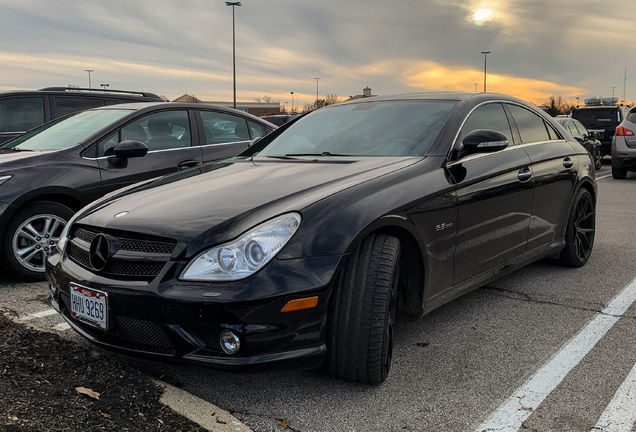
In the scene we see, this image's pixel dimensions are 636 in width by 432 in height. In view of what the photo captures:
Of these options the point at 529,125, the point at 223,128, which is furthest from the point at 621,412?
the point at 223,128

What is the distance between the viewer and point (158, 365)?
10.2 feet

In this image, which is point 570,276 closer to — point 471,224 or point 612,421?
point 471,224

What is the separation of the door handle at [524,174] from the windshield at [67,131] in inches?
143

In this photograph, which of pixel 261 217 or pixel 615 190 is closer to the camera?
pixel 261 217

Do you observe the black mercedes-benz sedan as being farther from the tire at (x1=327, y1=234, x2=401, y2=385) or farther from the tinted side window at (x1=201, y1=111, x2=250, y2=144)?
the tinted side window at (x1=201, y1=111, x2=250, y2=144)

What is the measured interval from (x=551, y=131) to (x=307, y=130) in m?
2.14

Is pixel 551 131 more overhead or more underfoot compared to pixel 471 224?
more overhead

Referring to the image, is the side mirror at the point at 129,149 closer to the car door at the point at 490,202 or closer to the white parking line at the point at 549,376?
the car door at the point at 490,202

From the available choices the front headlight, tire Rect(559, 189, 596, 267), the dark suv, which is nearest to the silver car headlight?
the front headlight

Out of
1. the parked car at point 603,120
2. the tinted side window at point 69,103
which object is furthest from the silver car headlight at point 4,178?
the parked car at point 603,120

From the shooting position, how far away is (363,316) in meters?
2.64

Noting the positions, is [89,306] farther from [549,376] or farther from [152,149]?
[152,149]

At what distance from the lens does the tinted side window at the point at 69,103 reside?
25.0ft

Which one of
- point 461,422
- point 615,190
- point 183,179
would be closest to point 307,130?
point 183,179
